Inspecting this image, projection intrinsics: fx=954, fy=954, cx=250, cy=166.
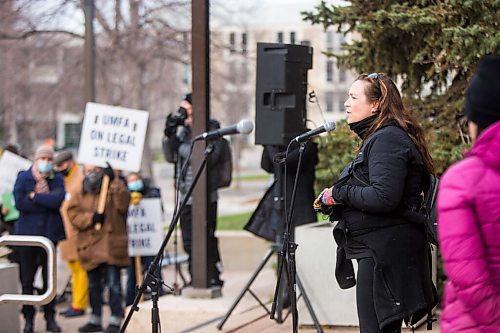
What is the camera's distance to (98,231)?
9656 mm

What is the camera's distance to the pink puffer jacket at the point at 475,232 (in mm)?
3445

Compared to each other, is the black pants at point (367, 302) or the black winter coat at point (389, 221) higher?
the black winter coat at point (389, 221)

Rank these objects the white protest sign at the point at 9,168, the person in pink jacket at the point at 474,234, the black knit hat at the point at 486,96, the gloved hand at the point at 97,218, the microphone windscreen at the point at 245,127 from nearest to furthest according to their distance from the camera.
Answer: the person in pink jacket at the point at 474,234 → the black knit hat at the point at 486,96 → the microphone windscreen at the point at 245,127 → the gloved hand at the point at 97,218 → the white protest sign at the point at 9,168

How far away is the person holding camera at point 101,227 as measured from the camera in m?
9.57

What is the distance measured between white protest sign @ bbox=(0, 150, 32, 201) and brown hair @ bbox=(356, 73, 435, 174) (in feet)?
24.4

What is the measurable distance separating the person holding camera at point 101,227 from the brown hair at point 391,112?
4.90 meters

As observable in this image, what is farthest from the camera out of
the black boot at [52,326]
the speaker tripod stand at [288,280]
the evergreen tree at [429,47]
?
the black boot at [52,326]

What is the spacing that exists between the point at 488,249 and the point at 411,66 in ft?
18.3

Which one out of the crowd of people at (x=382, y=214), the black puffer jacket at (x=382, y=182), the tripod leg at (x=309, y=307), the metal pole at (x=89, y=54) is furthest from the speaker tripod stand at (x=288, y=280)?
the metal pole at (x=89, y=54)

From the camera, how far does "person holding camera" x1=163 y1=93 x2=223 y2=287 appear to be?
938cm

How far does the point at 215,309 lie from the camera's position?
28.2ft

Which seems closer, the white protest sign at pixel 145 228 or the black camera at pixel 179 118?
the black camera at pixel 179 118

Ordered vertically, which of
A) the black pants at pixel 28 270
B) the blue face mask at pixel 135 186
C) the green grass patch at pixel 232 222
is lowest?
the green grass patch at pixel 232 222

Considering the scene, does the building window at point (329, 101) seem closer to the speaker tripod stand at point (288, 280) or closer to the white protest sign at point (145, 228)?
the white protest sign at point (145, 228)
